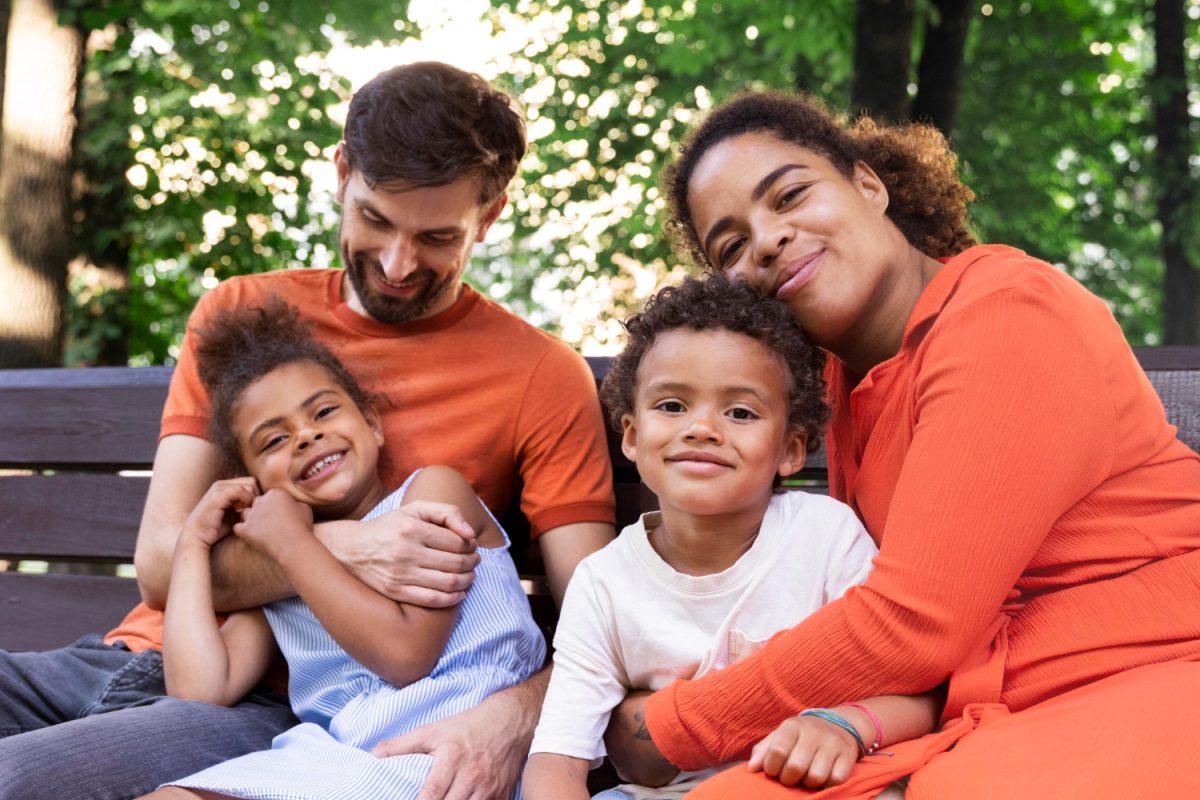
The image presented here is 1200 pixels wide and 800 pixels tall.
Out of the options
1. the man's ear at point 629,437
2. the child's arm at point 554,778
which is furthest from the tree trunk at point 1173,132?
the child's arm at point 554,778

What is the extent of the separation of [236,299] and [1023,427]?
2.16 metres

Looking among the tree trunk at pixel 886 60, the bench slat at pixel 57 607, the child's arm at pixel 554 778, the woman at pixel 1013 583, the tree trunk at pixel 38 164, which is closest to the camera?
the woman at pixel 1013 583

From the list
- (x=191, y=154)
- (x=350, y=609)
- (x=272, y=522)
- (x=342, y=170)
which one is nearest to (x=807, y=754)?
(x=350, y=609)

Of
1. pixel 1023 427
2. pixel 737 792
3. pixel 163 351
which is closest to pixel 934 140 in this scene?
pixel 1023 427

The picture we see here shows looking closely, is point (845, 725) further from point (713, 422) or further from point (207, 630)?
point (207, 630)

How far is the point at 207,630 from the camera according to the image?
2637 mm

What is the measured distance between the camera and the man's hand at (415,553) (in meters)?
2.51

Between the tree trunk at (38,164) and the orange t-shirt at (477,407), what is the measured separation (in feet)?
10.2

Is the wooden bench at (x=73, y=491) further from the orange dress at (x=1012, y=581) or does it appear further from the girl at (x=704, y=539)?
the orange dress at (x=1012, y=581)

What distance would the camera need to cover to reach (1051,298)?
6.37 ft

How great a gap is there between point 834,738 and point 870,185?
1.17 metres

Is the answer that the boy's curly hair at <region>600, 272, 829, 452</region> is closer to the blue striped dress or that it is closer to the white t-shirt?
the white t-shirt

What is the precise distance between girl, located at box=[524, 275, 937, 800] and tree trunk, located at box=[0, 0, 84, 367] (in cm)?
444

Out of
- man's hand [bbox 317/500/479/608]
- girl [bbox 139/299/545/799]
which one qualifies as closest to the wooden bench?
girl [bbox 139/299/545/799]
